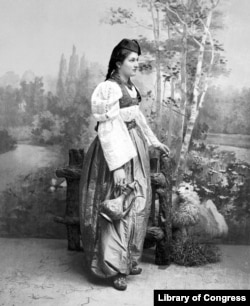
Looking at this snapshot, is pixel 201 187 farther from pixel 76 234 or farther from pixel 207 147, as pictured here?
pixel 76 234

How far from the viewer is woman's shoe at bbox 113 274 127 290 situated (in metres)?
3.64

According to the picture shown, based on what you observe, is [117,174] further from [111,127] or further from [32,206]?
[32,206]

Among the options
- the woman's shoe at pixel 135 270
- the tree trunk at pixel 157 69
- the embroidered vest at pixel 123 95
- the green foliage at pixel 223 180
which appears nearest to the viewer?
the embroidered vest at pixel 123 95

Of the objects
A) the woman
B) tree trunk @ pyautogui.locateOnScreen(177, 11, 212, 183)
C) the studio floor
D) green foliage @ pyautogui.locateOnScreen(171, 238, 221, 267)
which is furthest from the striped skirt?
tree trunk @ pyautogui.locateOnScreen(177, 11, 212, 183)

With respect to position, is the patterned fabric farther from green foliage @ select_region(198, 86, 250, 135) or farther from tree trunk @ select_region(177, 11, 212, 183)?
green foliage @ select_region(198, 86, 250, 135)

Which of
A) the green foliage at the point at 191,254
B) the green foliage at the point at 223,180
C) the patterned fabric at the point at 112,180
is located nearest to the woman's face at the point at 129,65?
the patterned fabric at the point at 112,180

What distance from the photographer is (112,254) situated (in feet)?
12.0

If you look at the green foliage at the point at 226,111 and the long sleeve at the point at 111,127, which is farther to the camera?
the green foliage at the point at 226,111

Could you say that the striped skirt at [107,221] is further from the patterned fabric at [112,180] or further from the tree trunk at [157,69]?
the tree trunk at [157,69]

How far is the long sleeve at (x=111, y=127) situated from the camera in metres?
3.61

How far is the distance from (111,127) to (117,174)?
1.01 ft

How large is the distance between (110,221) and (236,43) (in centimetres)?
164

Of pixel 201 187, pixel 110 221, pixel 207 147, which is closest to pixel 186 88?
pixel 207 147

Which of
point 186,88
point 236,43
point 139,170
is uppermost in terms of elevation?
point 236,43
